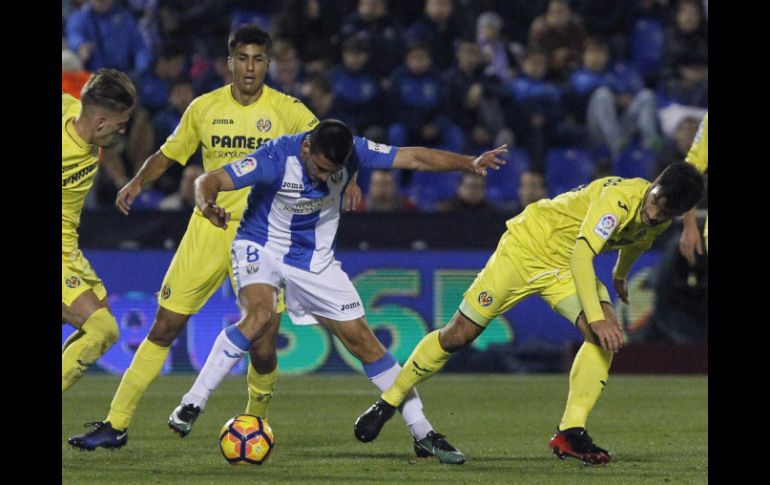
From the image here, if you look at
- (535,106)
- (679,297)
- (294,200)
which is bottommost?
(679,297)

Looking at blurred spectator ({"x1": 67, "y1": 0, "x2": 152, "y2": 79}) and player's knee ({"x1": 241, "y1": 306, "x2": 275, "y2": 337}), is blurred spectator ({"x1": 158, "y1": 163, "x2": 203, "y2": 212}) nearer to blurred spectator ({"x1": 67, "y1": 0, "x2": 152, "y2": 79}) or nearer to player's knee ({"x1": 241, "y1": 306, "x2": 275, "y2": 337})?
blurred spectator ({"x1": 67, "y1": 0, "x2": 152, "y2": 79})

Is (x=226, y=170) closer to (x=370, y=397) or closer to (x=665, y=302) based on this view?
(x=370, y=397)

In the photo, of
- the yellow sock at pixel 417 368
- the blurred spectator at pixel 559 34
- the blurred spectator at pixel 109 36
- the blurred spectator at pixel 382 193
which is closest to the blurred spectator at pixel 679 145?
the blurred spectator at pixel 559 34

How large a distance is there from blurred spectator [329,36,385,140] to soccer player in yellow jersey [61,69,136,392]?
7.64m

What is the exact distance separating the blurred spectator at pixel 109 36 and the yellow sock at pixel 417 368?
8.79 meters

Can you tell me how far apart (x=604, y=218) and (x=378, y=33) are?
9399mm

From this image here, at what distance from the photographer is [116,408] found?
8.36 metres

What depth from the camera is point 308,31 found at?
55.5ft

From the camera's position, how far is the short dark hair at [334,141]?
24.5ft

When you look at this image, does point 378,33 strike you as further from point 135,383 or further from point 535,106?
point 135,383

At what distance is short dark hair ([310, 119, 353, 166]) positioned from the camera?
7.48m

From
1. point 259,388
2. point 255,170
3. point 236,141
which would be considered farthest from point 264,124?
point 259,388
